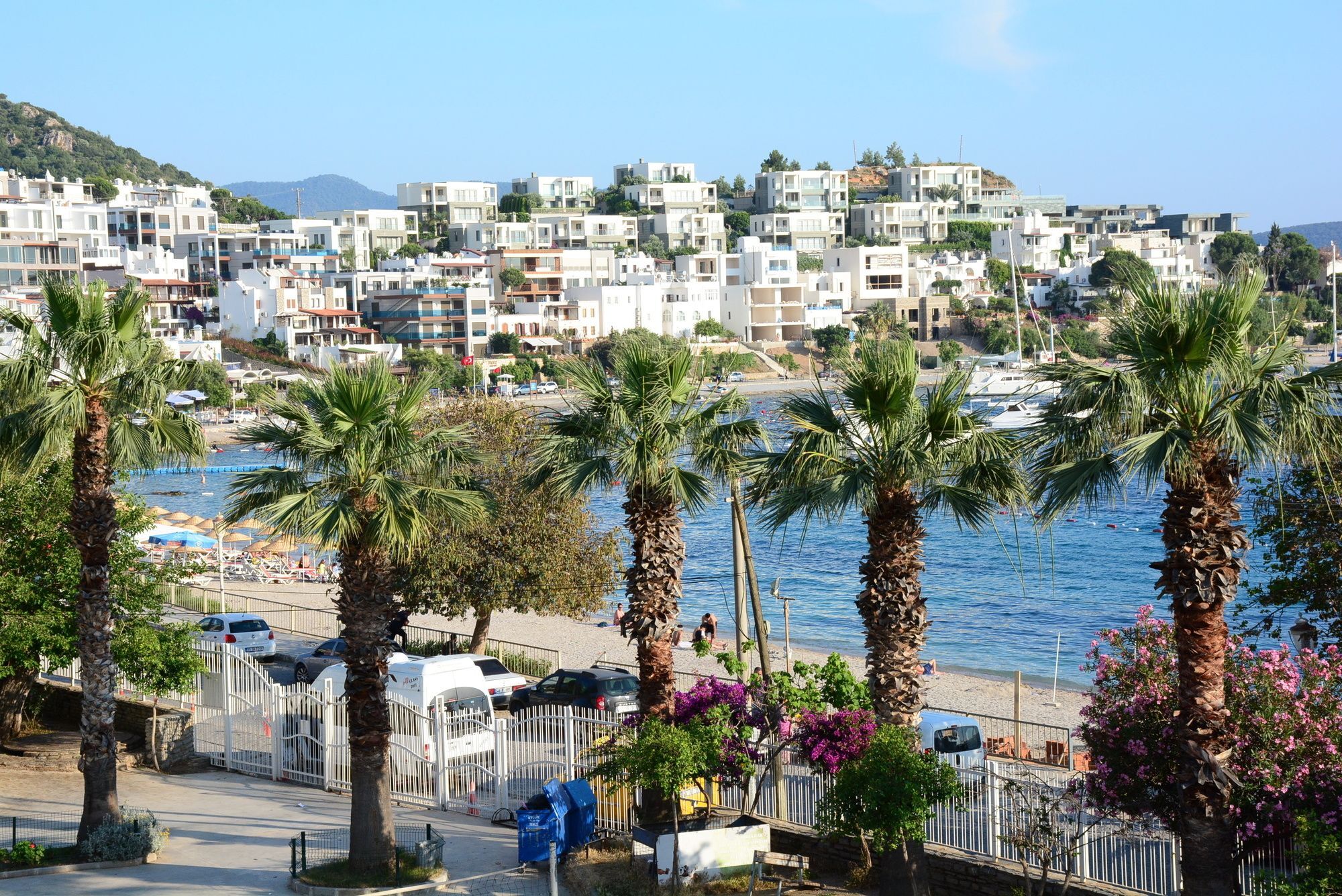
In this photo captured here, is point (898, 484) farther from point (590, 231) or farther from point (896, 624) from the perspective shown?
point (590, 231)

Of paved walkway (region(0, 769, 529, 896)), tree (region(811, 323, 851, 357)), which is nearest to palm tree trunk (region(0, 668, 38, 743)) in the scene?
paved walkway (region(0, 769, 529, 896))

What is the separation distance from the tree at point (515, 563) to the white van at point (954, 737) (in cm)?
794

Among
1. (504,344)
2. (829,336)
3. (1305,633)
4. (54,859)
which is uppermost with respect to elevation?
(829,336)

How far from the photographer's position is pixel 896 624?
13.8 m

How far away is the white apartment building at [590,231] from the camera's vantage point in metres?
174

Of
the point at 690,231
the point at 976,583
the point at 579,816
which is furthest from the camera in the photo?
the point at 690,231

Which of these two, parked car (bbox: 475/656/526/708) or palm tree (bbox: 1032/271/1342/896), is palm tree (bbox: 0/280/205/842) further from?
palm tree (bbox: 1032/271/1342/896)

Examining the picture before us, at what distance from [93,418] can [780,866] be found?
345 inches

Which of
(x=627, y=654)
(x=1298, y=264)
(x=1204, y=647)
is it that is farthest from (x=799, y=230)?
(x=1204, y=647)

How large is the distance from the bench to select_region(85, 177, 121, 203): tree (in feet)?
545

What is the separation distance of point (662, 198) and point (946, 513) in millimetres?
185878

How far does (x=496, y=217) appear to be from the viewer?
600 ft

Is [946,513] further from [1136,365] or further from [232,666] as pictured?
[232,666]

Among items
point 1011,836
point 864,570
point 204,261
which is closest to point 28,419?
point 864,570
